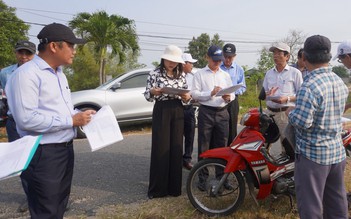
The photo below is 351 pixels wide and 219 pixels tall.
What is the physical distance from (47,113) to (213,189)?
198 cm

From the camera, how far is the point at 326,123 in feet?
7.76

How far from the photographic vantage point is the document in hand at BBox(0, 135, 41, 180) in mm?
1709

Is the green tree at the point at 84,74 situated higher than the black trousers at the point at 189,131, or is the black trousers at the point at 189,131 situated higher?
the black trousers at the point at 189,131

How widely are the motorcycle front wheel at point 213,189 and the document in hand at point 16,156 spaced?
6.27 feet

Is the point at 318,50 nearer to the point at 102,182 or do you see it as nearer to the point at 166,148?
the point at 166,148

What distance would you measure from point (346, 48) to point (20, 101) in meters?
2.74

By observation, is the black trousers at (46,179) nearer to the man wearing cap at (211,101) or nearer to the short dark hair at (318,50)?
the short dark hair at (318,50)

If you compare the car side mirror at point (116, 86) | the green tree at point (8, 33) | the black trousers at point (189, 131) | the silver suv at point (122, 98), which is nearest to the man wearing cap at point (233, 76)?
the black trousers at point (189, 131)

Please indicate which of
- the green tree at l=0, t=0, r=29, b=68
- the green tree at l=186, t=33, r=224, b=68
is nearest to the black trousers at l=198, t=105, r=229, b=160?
the green tree at l=0, t=0, r=29, b=68

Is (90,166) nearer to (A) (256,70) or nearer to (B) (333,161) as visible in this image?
(B) (333,161)

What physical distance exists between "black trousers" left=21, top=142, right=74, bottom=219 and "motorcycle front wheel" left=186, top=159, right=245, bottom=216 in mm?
1544

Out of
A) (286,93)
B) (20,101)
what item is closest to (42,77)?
(20,101)

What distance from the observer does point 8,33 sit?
84.3 feet

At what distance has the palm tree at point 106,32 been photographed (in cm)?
1722
